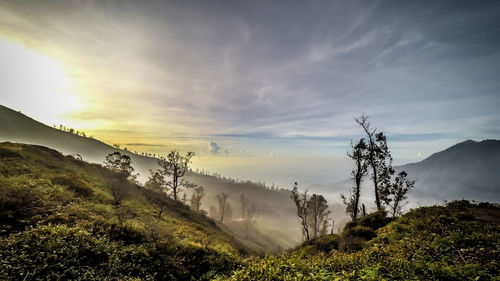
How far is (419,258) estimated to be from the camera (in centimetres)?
700

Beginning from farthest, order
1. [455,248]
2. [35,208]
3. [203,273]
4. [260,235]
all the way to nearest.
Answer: [260,235] < [35,208] < [203,273] < [455,248]

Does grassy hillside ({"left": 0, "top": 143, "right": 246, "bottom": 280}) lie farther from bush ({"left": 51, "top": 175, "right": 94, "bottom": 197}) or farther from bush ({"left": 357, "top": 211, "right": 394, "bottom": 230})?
bush ({"left": 357, "top": 211, "right": 394, "bottom": 230})

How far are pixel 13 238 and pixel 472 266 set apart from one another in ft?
54.6

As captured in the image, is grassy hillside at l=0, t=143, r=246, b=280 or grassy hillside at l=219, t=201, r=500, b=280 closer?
grassy hillside at l=219, t=201, r=500, b=280

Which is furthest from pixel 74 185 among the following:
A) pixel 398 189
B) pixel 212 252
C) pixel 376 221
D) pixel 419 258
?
pixel 398 189

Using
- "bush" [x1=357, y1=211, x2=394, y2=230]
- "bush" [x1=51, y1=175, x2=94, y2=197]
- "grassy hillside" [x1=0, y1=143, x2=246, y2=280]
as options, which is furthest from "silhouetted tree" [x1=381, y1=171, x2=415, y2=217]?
"bush" [x1=51, y1=175, x2=94, y2=197]

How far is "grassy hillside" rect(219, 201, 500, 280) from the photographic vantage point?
5.45 metres

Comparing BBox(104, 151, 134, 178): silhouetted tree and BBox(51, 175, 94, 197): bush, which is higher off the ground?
BBox(104, 151, 134, 178): silhouetted tree

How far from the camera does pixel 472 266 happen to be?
5.57 m

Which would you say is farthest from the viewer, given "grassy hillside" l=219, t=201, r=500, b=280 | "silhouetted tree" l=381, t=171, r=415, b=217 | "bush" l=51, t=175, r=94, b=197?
"silhouetted tree" l=381, t=171, r=415, b=217

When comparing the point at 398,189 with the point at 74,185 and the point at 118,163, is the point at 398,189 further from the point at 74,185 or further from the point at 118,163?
the point at 118,163

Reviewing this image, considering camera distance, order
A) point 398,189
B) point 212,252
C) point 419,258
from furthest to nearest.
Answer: point 398,189 < point 212,252 < point 419,258

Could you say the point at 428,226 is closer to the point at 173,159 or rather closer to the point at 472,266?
the point at 472,266

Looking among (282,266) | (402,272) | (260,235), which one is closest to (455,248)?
(402,272)
